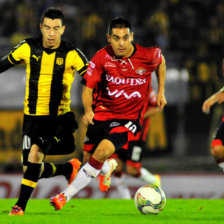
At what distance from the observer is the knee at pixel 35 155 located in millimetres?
6055

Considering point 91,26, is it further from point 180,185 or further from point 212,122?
point 180,185

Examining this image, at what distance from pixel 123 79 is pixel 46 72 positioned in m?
0.80

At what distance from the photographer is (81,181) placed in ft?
19.6

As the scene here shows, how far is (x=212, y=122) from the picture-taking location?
41.4 feet

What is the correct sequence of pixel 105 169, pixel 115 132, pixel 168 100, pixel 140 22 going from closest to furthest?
1. pixel 115 132
2. pixel 105 169
3. pixel 168 100
4. pixel 140 22

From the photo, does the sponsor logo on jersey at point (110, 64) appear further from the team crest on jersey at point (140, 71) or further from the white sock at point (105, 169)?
the white sock at point (105, 169)

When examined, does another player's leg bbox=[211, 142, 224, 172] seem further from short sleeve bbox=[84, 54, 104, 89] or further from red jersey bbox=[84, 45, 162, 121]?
short sleeve bbox=[84, 54, 104, 89]

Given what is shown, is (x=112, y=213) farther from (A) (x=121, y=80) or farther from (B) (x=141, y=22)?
(B) (x=141, y=22)

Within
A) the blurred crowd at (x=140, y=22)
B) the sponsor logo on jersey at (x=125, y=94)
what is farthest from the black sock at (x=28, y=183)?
the blurred crowd at (x=140, y=22)

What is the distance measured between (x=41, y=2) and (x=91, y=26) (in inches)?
51.6

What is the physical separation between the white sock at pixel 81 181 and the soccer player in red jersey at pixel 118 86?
0.03 feet

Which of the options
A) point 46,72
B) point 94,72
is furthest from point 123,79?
point 46,72

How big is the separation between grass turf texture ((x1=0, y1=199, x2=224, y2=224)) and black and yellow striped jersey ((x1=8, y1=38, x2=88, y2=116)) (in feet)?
3.56

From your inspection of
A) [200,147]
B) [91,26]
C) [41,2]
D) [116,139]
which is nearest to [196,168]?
[200,147]
